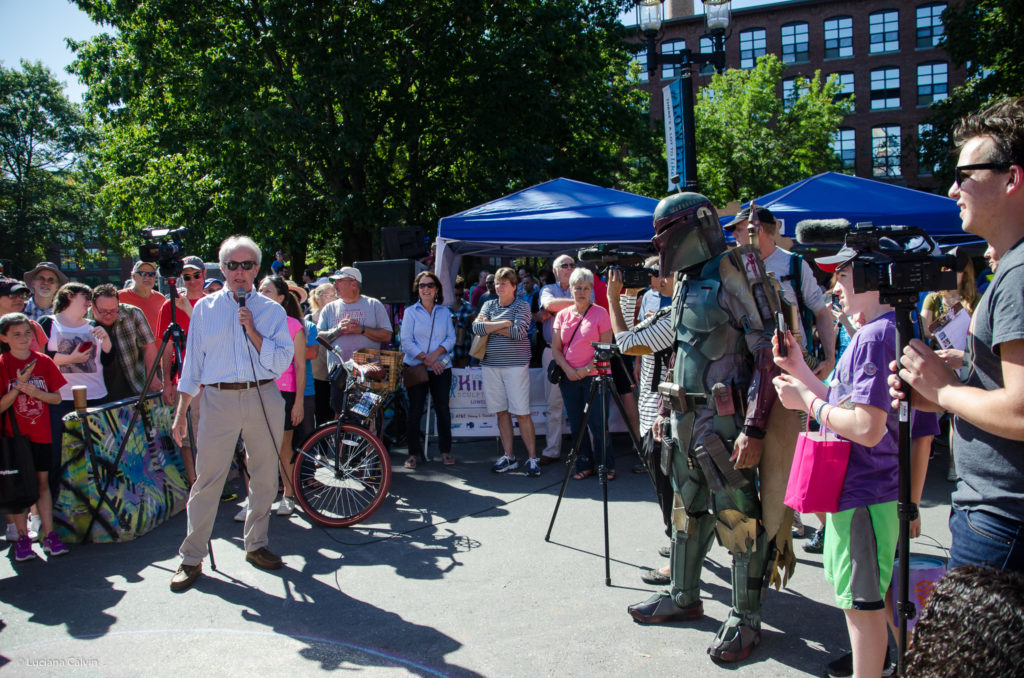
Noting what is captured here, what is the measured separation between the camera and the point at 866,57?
156 feet

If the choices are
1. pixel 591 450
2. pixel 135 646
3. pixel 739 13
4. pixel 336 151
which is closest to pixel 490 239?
pixel 591 450

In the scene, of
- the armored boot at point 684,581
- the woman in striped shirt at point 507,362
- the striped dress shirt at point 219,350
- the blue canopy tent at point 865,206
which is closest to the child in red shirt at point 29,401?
the striped dress shirt at point 219,350

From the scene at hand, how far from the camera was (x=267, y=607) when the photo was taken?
14.3 ft

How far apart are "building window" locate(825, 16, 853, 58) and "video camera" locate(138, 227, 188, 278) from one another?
51.7m

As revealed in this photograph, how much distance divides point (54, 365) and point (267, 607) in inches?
106

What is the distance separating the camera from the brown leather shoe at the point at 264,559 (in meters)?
4.96

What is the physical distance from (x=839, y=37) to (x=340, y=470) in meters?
52.0

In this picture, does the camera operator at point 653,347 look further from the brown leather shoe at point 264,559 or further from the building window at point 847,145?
the building window at point 847,145

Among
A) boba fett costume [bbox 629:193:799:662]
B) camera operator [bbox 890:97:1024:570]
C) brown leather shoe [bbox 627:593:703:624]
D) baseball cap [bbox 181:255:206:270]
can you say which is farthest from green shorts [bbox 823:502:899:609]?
baseball cap [bbox 181:255:206:270]

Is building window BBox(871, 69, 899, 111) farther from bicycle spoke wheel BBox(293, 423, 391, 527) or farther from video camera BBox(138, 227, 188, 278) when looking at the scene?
video camera BBox(138, 227, 188, 278)

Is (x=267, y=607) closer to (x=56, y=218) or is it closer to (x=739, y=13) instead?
(x=56, y=218)

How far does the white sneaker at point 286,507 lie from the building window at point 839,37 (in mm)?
51542

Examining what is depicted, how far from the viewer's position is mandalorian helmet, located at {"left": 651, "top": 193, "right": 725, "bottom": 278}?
12.1 ft

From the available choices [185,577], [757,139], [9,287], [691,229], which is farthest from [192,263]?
[757,139]
